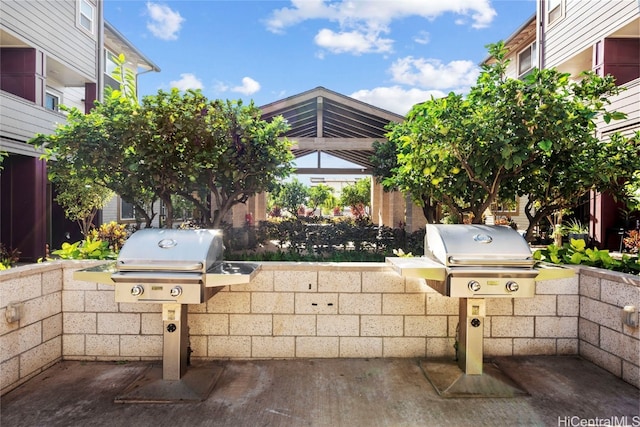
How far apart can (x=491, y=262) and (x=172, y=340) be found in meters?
2.76

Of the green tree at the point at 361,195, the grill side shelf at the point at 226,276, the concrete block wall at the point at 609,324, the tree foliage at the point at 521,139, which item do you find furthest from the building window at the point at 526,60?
the grill side shelf at the point at 226,276

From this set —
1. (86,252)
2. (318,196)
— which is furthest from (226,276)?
(318,196)

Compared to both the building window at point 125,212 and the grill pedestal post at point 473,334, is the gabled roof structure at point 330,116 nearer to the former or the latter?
the grill pedestal post at point 473,334

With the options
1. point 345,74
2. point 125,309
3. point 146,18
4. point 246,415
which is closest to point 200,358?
point 125,309

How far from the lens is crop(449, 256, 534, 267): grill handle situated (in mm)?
2975

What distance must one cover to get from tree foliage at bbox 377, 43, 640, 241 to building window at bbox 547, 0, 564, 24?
28.5 ft

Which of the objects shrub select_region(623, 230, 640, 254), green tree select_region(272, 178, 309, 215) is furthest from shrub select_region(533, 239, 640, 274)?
green tree select_region(272, 178, 309, 215)

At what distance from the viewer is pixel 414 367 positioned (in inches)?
145

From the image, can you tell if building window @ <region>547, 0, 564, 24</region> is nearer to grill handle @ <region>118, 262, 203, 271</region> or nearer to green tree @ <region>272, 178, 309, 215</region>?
grill handle @ <region>118, 262, 203, 271</region>

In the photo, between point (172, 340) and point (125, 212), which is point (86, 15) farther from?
point (172, 340)

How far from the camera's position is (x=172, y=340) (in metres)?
3.24

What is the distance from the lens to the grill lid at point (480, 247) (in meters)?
2.99

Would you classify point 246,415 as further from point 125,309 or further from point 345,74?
point 345,74

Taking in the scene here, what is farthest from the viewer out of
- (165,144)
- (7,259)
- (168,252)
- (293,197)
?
(293,197)
